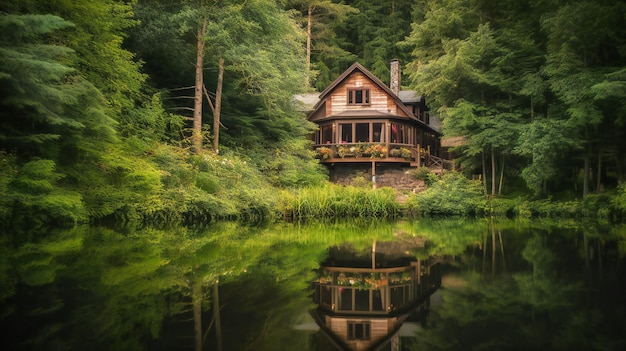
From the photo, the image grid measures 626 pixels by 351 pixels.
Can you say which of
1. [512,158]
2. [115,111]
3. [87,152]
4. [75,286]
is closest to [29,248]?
[75,286]

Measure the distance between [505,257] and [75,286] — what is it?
5515 millimetres

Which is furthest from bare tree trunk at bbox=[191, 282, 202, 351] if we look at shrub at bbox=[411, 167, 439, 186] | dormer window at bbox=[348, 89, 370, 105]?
dormer window at bbox=[348, 89, 370, 105]

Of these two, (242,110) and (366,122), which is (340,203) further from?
(366,122)

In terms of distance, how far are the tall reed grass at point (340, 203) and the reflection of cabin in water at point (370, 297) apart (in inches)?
419

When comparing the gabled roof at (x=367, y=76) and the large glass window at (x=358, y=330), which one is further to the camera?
the gabled roof at (x=367, y=76)

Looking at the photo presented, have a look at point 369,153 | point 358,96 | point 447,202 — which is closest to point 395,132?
point 358,96

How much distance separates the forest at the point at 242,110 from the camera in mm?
10906

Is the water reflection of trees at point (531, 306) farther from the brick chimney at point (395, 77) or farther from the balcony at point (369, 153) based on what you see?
the brick chimney at point (395, 77)

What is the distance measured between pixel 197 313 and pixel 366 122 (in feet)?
84.9

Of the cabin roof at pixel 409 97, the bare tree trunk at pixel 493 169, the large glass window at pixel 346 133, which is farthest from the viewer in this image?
the large glass window at pixel 346 133

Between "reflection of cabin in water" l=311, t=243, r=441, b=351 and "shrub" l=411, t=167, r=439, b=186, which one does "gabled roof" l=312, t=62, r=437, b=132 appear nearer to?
"shrub" l=411, t=167, r=439, b=186

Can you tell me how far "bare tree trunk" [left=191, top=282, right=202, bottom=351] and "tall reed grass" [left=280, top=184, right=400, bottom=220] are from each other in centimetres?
1245

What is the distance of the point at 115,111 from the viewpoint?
14477 millimetres

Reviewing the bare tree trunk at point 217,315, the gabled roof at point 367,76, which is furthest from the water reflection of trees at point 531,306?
the gabled roof at point 367,76
